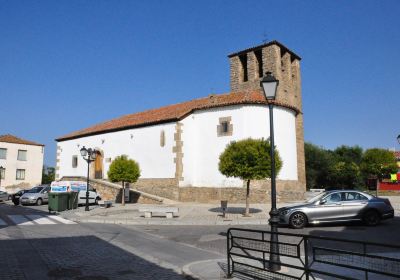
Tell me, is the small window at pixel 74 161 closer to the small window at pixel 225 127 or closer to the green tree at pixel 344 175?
the small window at pixel 225 127

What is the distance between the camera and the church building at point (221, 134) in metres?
23.9

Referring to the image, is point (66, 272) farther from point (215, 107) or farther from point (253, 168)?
point (215, 107)

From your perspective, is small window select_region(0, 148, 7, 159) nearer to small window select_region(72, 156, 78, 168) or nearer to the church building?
small window select_region(72, 156, 78, 168)

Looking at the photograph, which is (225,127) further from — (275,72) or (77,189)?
(77,189)

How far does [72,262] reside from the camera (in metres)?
7.33

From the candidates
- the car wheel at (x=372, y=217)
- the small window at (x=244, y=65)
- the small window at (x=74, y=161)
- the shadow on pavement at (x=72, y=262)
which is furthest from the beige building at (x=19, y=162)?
the car wheel at (x=372, y=217)

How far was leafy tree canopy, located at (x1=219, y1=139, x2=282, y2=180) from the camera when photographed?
16188 mm

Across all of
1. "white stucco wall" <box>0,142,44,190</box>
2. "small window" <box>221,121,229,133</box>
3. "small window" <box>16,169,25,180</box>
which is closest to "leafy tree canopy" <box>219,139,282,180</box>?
"small window" <box>221,121,229,133</box>

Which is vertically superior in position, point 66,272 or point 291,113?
point 291,113

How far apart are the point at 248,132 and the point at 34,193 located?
16.5 m

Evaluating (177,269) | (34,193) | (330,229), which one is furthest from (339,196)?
(34,193)

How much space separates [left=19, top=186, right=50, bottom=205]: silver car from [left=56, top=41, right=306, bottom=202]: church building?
679cm

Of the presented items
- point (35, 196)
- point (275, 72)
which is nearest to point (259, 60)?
point (275, 72)

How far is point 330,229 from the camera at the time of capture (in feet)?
40.2
